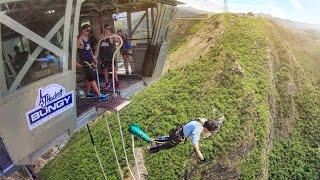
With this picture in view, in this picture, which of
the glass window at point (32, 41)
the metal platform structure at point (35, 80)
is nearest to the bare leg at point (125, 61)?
the metal platform structure at point (35, 80)

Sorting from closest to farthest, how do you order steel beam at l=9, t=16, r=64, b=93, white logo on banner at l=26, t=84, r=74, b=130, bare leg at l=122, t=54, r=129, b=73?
1. steel beam at l=9, t=16, r=64, b=93
2. white logo on banner at l=26, t=84, r=74, b=130
3. bare leg at l=122, t=54, r=129, b=73

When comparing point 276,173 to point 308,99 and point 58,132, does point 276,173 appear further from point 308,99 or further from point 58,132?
point 58,132

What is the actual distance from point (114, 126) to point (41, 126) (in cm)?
2118

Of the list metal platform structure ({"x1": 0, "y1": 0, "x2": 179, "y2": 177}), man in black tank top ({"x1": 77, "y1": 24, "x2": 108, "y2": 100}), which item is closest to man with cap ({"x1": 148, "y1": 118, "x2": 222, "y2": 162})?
metal platform structure ({"x1": 0, "y1": 0, "x2": 179, "y2": 177})

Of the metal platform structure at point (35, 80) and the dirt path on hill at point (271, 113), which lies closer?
the metal platform structure at point (35, 80)

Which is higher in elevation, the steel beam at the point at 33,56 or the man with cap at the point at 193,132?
the steel beam at the point at 33,56

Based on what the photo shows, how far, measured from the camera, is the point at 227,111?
27984mm

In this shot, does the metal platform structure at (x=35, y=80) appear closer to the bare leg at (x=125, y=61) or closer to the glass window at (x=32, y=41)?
the glass window at (x=32, y=41)

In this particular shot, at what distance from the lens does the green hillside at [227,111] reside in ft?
84.6

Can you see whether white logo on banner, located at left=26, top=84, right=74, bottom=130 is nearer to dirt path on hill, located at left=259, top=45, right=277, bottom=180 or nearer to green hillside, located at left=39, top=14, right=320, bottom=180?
green hillside, located at left=39, top=14, right=320, bottom=180

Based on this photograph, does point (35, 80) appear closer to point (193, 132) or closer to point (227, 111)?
point (193, 132)

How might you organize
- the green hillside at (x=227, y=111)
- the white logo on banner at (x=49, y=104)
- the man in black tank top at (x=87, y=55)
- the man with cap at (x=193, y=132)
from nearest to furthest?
the white logo on banner at (x=49, y=104)
the man with cap at (x=193, y=132)
the man in black tank top at (x=87, y=55)
the green hillside at (x=227, y=111)

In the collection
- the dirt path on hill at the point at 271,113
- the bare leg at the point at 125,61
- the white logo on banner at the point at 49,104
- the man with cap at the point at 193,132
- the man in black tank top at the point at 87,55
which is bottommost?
the dirt path on hill at the point at 271,113

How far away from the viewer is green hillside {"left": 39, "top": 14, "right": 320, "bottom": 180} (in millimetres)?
25797
